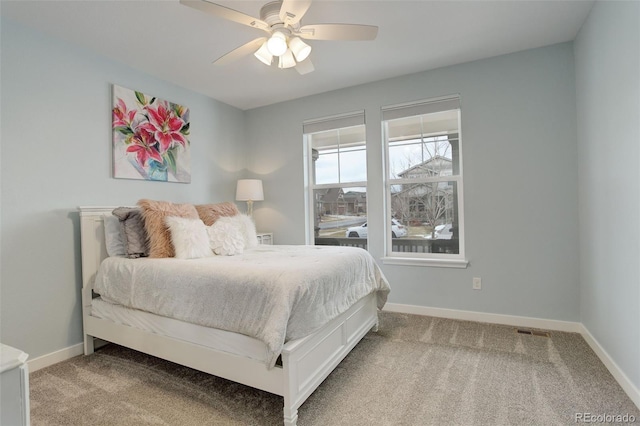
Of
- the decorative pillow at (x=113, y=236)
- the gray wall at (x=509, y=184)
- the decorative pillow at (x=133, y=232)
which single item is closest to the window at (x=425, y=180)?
the gray wall at (x=509, y=184)

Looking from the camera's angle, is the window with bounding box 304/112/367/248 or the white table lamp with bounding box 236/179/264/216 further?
the white table lamp with bounding box 236/179/264/216

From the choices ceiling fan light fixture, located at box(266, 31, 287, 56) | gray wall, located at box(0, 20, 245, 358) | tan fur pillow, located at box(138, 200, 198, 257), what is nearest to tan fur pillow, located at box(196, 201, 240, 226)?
tan fur pillow, located at box(138, 200, 198, 257)

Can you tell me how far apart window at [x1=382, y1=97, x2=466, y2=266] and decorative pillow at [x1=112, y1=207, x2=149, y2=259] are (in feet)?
7.66

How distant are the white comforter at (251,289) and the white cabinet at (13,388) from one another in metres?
0.90

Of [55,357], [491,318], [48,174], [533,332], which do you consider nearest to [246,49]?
[48,174]

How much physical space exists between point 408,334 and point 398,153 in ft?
6.15

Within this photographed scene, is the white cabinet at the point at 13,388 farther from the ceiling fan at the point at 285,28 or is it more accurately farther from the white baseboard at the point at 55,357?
the white baseboard at the point at 55,357

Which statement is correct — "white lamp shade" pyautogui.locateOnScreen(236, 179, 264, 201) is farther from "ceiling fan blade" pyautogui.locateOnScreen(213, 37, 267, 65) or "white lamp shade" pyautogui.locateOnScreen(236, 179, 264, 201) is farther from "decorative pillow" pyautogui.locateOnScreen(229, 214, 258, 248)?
"ceiling fan blade" pyautogui.locateOnScreen(213, 37, 267, 65)

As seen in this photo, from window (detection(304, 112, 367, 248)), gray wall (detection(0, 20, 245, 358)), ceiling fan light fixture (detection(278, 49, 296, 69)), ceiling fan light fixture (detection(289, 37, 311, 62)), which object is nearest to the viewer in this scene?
ceiling fan light fixture (detection(289, 37, 311, 62))

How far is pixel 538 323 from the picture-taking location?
277 centimetres

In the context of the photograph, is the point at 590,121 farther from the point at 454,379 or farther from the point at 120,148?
the point at 120,148

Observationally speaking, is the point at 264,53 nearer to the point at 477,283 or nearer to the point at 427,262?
the point at 427,262

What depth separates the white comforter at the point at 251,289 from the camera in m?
1.62

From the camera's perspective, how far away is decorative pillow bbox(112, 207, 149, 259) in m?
2.40
